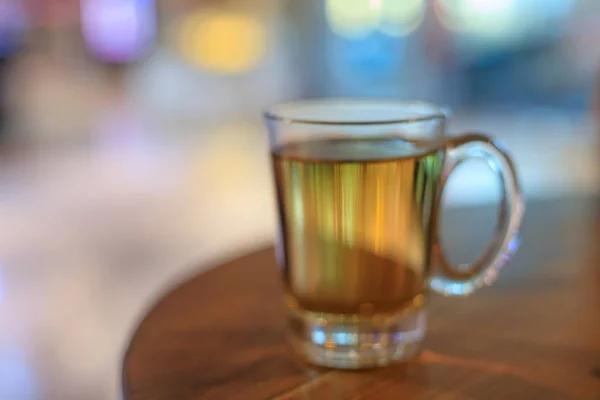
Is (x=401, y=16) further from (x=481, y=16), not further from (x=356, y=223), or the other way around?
(x=356, y=223)

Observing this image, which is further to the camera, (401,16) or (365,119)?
(401,16)

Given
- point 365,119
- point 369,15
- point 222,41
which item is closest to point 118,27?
point 222,41

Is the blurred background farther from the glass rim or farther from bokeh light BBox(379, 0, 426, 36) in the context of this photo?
the glass rim

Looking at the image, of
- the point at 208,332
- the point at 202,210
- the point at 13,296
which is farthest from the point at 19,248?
the point at 208,332

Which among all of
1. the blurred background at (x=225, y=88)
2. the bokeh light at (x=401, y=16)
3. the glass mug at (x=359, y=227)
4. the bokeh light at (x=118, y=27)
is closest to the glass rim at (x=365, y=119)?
the glass mug at (x=359, y=227)

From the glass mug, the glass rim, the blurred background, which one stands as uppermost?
the glass rim

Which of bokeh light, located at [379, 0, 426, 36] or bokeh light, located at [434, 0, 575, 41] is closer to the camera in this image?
bokeh light, located at [434, 0, 575, 41]

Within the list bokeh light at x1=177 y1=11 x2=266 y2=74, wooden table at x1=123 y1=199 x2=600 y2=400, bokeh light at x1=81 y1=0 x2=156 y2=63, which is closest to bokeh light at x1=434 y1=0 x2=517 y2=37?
bokeh light at x1=177 y1=11 x2=266 y2=74
